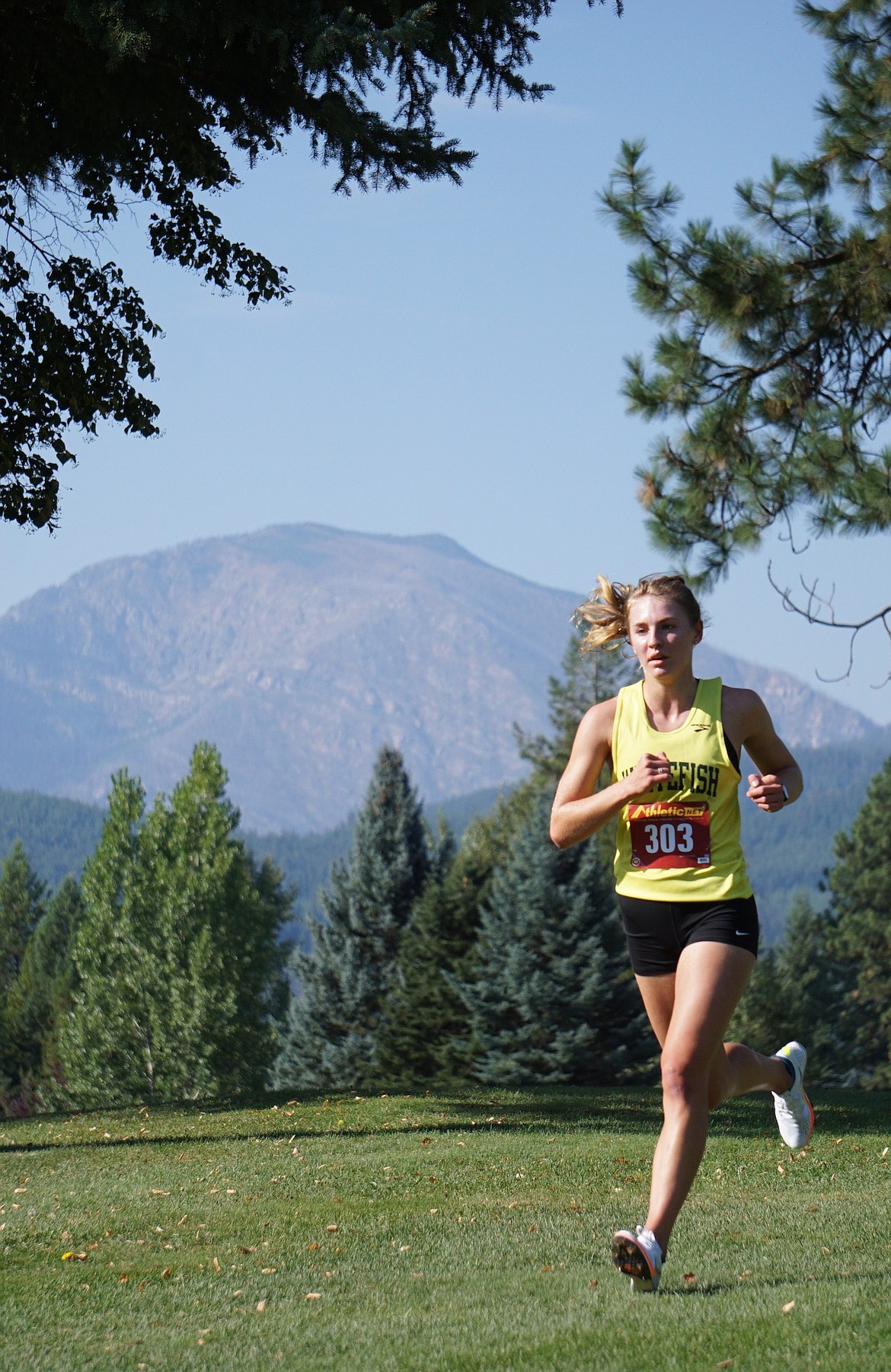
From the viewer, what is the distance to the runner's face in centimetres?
512

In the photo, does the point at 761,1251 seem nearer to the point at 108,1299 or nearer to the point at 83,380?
the point at 108,1299

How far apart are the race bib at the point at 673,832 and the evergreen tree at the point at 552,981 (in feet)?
88.9

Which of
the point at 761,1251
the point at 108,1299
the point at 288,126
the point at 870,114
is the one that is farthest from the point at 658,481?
the point at 108,1299

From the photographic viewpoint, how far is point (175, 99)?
35.2 feet

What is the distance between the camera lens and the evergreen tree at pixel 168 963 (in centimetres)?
4672

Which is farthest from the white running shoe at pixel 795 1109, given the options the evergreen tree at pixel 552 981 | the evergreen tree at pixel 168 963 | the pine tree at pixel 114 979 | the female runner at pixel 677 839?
the pine tree at pixel 114 979

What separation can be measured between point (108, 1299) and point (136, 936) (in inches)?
1715

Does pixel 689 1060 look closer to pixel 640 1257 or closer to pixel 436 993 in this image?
pixel 640 1257

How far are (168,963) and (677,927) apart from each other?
4435 centimetres

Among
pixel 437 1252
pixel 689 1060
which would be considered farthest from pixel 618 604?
pixel 437 1252

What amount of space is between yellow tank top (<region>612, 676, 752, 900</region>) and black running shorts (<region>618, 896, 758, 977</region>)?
3cm

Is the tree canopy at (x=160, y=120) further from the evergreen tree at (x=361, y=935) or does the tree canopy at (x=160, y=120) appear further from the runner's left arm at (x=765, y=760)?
the evergreen tree at (x=361, y=935)

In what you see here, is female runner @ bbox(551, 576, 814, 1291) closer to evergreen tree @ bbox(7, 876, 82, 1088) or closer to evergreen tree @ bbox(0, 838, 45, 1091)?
evergreen tree @ bbox(7, 876, 82, 1088)

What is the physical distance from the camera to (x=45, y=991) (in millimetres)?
77000
